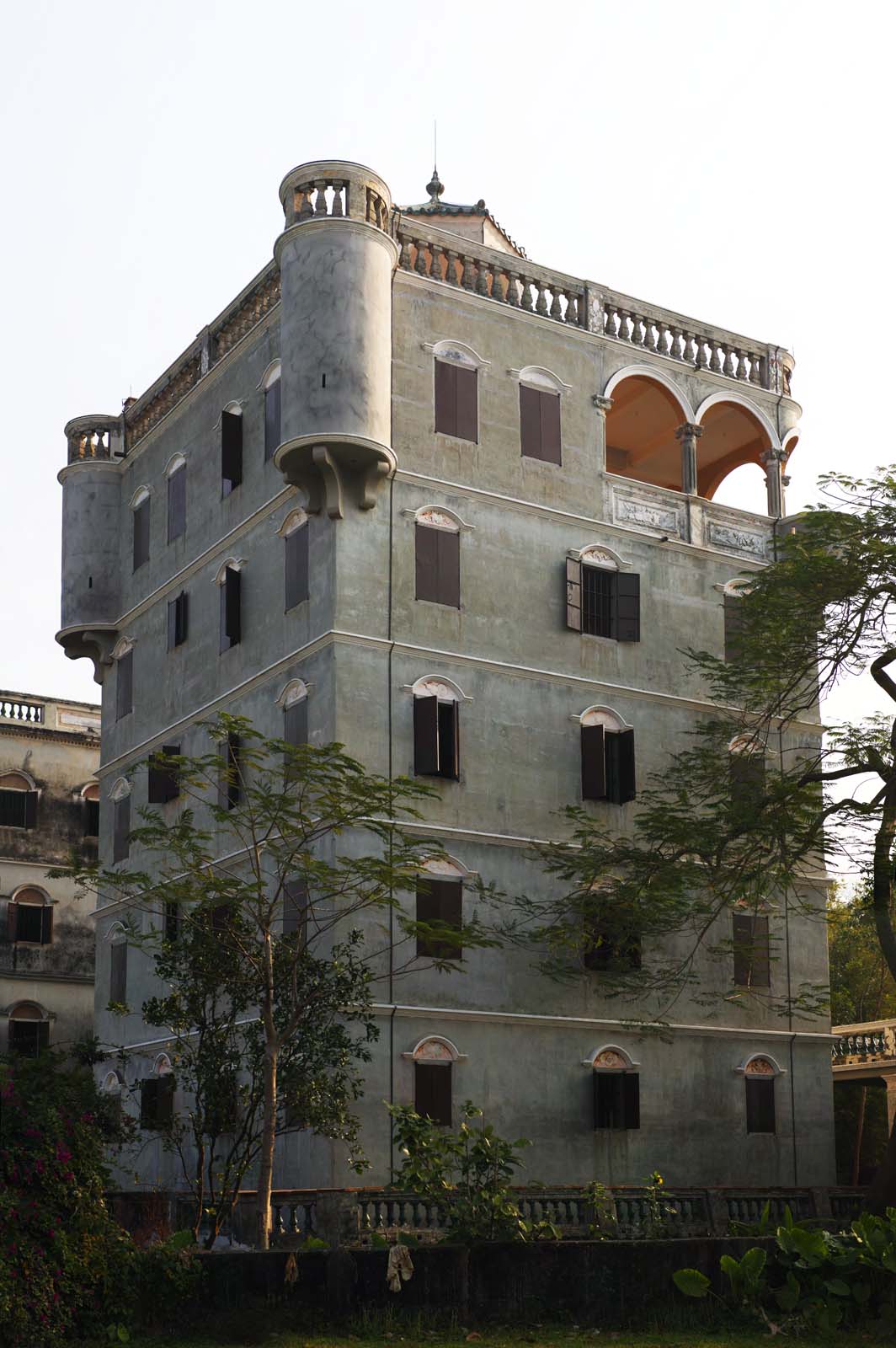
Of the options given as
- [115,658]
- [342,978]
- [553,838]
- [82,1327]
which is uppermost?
[115,658]

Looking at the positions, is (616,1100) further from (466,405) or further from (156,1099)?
(466,405)

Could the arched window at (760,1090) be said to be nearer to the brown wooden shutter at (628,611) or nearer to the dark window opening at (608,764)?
the dark window opening at (608,764)

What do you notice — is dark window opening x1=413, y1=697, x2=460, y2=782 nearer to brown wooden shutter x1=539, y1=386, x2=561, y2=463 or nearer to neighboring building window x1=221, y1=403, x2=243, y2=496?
brown wooden shutter x1=539, y1=386, x2=561, y2=463

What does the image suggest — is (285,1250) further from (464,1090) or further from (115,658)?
(115,658)

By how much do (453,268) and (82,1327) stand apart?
64.8ft

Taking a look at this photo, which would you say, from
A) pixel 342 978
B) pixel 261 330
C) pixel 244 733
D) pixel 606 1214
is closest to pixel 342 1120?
pixel 342 978

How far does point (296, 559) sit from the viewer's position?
28.1 metres

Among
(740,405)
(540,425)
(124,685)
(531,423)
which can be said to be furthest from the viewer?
(124,685)

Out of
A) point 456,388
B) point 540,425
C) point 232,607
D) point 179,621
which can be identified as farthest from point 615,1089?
point 456,388

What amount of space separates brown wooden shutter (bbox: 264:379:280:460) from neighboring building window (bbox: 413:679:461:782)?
490 centimetres

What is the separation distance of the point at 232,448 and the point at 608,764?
330 inches

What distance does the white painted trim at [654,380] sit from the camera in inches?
1233

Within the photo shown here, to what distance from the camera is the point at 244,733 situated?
23.1m

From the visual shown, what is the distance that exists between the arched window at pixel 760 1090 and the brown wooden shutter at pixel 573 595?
7965 millimetres
